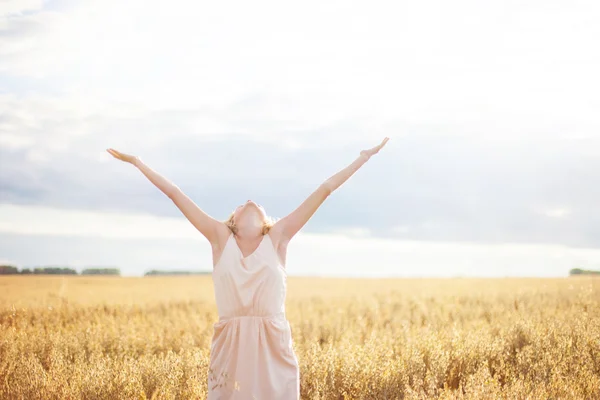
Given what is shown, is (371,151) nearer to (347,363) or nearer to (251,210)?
(251,210)

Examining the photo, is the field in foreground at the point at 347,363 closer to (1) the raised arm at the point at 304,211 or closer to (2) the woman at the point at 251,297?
(2) the woman at the point at 251,297

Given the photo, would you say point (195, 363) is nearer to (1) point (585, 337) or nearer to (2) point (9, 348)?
(2) point (9, 348)

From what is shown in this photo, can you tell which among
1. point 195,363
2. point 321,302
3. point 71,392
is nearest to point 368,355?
point 195,363

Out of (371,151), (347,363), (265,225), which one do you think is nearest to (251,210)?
(265,225)

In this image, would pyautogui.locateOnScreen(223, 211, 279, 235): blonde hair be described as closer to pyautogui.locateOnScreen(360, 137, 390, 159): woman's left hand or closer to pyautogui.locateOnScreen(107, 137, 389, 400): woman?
pyautogui.locateOnScreen(107, 137, 389, 400): woman

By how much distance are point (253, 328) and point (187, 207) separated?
1.24m

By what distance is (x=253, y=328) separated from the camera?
205 inches

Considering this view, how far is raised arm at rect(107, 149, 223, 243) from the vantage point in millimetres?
5422

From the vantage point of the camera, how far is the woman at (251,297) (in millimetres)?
5152

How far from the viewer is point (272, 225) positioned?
5.55 meters

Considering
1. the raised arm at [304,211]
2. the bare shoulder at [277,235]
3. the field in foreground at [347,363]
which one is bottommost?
the field in foreground at [347,363]

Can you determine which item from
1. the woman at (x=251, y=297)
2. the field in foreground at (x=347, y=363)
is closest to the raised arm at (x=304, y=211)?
the woman at (x=251, y=297)

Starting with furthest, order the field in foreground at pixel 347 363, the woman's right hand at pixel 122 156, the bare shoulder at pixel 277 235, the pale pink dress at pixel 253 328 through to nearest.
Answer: the field in foreground at pixel 347 363 < the woman's right hand at pixel 122 156 < the bare shoulder at pixel 277 235 < the pale pink dress at pixel 253 328

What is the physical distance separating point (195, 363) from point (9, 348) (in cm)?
386
